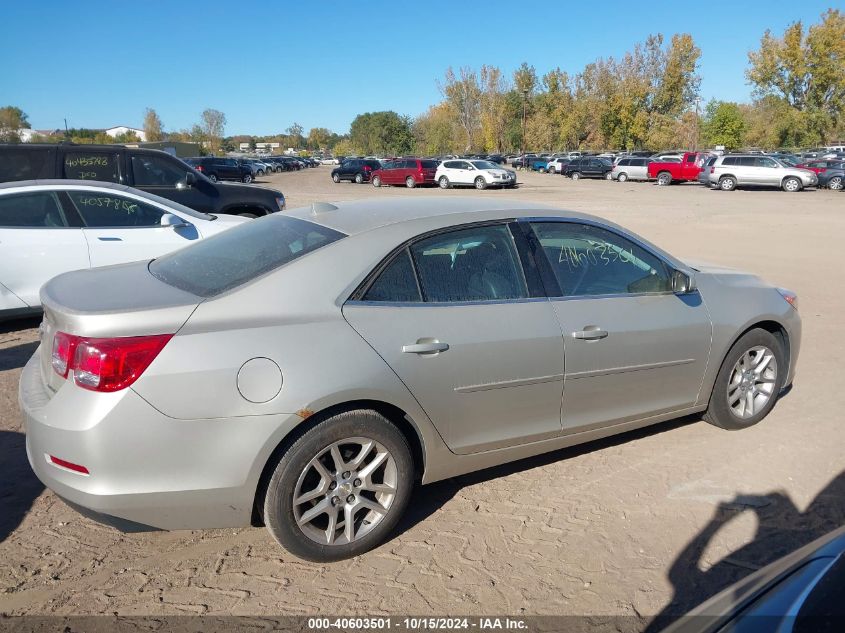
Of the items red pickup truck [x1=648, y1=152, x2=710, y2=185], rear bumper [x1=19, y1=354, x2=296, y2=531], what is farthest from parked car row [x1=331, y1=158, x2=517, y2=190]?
rear bumper [x1=19, y1=354, x2=296, y2=531]

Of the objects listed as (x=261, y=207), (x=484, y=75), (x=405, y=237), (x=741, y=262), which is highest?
(x=484, y=75)

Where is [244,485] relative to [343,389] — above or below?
below

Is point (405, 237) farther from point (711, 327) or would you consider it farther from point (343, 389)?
point (711, 327)

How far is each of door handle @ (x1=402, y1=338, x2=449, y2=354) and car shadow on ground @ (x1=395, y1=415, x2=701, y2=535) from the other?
969 millimetres

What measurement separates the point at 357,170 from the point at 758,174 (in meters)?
24.4

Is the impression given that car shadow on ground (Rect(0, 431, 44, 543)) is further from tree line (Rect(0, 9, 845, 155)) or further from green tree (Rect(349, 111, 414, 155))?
green tree (Rect(349, 111, 414, 155))

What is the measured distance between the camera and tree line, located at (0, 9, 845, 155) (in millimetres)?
65750

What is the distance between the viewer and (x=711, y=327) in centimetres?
434

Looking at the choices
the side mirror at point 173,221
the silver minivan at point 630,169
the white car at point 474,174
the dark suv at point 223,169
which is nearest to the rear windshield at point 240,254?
the side mirror at point 173,221

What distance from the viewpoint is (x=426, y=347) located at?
3.29m

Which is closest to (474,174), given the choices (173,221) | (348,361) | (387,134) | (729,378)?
(173,221)

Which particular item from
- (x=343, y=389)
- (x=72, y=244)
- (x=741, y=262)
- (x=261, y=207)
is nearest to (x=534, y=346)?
(x=343, y=389)

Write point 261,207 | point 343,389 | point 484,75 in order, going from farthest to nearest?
1. point 484,75
2. point 261,207
3. point 343,389

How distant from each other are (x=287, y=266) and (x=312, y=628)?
158 centimetres
